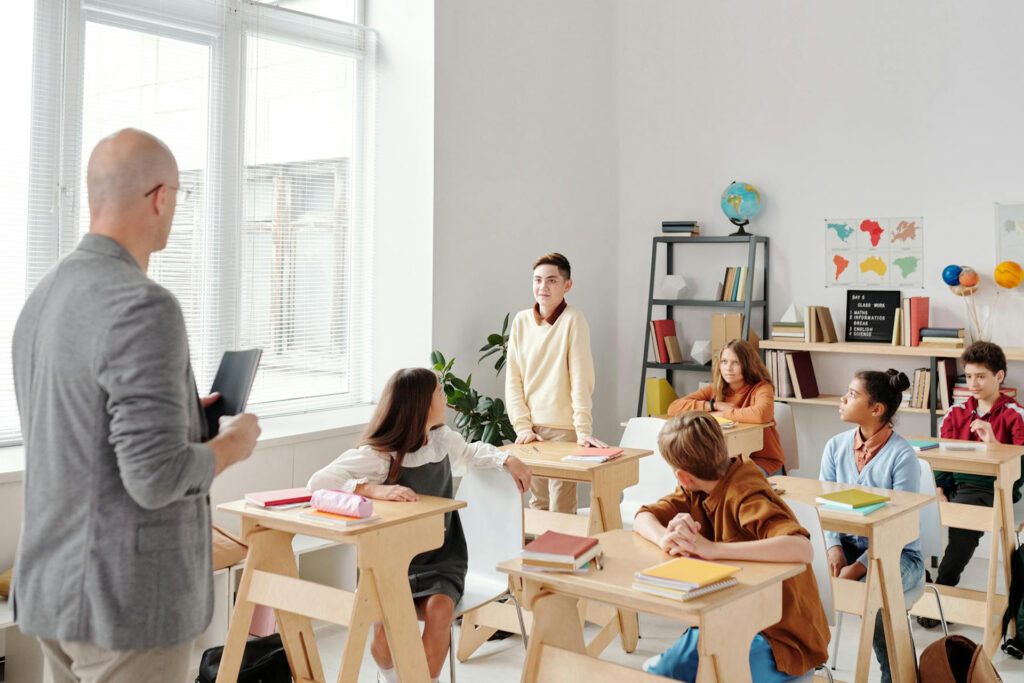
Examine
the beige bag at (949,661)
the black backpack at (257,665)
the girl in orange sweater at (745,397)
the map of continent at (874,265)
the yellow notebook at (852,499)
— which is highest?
the map of continent at (874,265)

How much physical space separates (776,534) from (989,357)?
2.66 metres

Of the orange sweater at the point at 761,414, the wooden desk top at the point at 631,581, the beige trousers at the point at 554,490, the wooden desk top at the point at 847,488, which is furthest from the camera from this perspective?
the orange sweater at the point at 761,414

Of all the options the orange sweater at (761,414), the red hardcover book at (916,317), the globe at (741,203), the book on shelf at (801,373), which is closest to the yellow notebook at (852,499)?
the orange sweater at (761,414)

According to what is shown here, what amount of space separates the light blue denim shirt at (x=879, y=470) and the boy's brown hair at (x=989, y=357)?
49.1 inches

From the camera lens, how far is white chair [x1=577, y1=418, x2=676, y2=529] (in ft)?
13.8

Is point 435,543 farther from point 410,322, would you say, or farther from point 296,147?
point 296,147

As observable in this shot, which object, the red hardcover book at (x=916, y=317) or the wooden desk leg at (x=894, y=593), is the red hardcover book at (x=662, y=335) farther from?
the wooden desk leg at (x=894, y=593)

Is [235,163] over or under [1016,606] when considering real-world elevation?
over

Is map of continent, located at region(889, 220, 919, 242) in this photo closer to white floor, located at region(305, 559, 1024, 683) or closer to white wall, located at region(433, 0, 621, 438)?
white wall, located at region(433, 0, 621, 438)

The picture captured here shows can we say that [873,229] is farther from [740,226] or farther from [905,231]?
[740,226]

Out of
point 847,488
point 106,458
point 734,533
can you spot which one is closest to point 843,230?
point 847,488

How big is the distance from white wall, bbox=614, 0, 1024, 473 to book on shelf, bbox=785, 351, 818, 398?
0.14m

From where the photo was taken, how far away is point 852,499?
9.51 feet

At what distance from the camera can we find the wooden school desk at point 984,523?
3713mm
